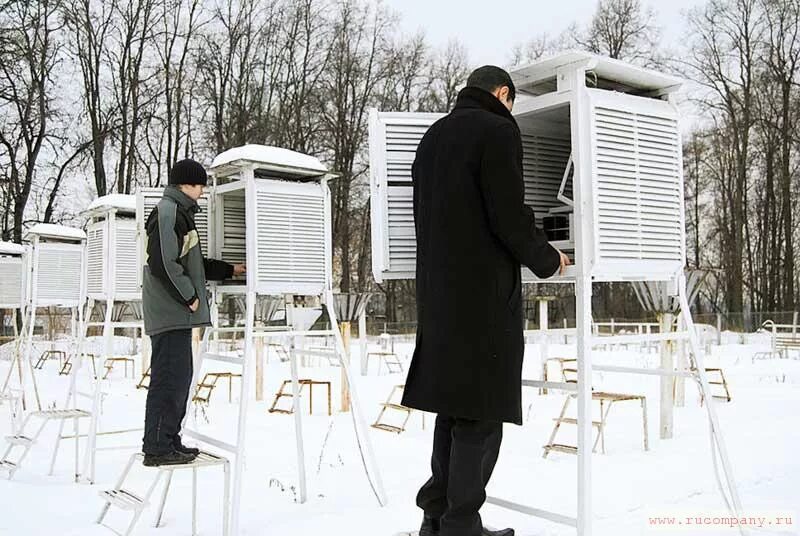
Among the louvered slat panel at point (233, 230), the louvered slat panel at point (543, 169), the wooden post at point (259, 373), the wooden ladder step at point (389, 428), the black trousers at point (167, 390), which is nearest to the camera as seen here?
the louvered slat panel at point (543, 169)

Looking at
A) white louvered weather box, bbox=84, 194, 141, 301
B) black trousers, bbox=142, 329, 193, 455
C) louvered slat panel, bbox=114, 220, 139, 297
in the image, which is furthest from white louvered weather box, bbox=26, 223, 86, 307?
black trousers, bbox=142, 329, 193, 455

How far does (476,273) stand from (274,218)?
2125mm

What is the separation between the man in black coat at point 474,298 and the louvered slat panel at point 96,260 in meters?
4.13

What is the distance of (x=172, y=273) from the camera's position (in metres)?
4.01

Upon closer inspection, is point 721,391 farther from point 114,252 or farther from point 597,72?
point 597,72

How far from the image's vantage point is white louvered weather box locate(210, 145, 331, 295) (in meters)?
4.45

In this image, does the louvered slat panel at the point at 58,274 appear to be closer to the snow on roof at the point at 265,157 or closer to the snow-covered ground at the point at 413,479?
the snow-covered ground at the point at 413,479

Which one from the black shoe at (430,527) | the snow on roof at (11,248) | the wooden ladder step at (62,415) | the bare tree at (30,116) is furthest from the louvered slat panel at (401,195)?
the bare tree at (30,116)

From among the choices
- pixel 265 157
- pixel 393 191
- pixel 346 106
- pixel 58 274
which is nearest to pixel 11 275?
pixel 58 274

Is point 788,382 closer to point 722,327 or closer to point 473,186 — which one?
point 473,186

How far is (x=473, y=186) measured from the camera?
108 inches

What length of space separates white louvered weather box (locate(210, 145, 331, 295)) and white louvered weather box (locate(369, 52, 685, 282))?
0.95 metres

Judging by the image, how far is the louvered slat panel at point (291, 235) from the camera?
448 centimetres

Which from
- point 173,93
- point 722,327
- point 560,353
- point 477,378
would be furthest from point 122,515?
point 722,327
